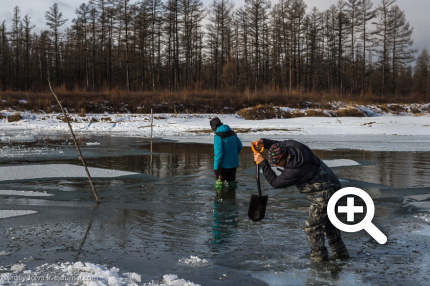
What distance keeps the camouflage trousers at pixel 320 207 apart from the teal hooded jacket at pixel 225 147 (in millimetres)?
3887

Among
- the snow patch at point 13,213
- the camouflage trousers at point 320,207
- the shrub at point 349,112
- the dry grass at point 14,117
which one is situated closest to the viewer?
the camouflage trousers at point 320,207

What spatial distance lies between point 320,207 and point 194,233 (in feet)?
6.88

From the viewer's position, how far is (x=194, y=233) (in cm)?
612

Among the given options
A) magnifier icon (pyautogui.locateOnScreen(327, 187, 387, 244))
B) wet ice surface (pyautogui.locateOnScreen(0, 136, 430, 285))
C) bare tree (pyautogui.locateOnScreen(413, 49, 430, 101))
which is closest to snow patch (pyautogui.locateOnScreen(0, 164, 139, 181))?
wet ice surface (pyautogui.locateOnScreen(0, 136, 430, 285))

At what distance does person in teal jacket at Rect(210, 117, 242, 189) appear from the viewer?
8.58 meters

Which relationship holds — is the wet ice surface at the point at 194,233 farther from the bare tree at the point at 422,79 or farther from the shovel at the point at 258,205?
Result: the bare tree at the point at 422,79

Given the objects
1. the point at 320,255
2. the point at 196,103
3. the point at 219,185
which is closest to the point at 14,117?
the point at 196,103

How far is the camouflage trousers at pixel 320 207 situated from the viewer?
15.3 ft

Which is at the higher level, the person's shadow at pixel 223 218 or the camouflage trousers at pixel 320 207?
the camouflage trousers at pixel 320 207

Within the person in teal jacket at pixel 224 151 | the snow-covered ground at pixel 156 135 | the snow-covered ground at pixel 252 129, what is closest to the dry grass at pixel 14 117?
the snow-covered ground at pixel 252 129

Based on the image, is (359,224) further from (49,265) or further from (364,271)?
(49,265)

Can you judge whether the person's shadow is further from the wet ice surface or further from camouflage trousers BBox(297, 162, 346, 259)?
camouflage trousers BBox(297, 162, 346, 259)

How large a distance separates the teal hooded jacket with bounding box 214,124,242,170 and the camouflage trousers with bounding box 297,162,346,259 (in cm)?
389

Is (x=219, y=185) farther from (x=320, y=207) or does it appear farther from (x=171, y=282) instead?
(x=171, y=282)
